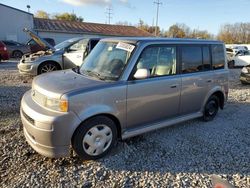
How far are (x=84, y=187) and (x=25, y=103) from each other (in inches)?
60.7

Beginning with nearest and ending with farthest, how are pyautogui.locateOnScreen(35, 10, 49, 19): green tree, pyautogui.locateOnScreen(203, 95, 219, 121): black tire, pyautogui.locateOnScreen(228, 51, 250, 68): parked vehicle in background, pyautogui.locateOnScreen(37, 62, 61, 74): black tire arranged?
pyautogui.locateOnScreen(203, 95, 219, 121): black tire → pyautogui.locateOnScreen(37, 62, 61, 74): black tire → pyautogui.locateOnScreen(228, 51, 250, 68): parked vehicle in background → pyautogui.locateOnScreen(35, 10, 49, 19): green tree

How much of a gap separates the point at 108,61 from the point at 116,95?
74cm

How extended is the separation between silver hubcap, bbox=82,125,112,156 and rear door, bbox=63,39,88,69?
5626 mm

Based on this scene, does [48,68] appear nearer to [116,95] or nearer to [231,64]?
[116,95]

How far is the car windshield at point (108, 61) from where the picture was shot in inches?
154

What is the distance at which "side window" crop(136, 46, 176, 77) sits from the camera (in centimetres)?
407

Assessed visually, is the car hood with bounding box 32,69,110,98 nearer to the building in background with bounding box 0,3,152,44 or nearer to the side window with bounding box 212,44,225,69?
the side window with bounding box 212,44,225,69

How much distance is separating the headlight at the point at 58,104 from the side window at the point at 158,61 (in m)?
1.33

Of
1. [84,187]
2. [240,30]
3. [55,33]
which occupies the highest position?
[240,30]

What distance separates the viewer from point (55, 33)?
104 ft

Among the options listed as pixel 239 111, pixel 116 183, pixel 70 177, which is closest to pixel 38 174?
pixel 70 177

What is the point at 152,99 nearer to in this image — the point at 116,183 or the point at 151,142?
the point at 151,142

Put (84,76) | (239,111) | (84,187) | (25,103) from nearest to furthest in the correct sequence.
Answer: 1. (84,187)
2. (25,103)
3. (84,76)
4. (239,111)

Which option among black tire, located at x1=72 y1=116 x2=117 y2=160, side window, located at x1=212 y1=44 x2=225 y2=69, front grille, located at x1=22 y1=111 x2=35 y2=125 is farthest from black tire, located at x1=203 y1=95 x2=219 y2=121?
front grille, located at x1=22 y1=111 x2=35 y2=125
